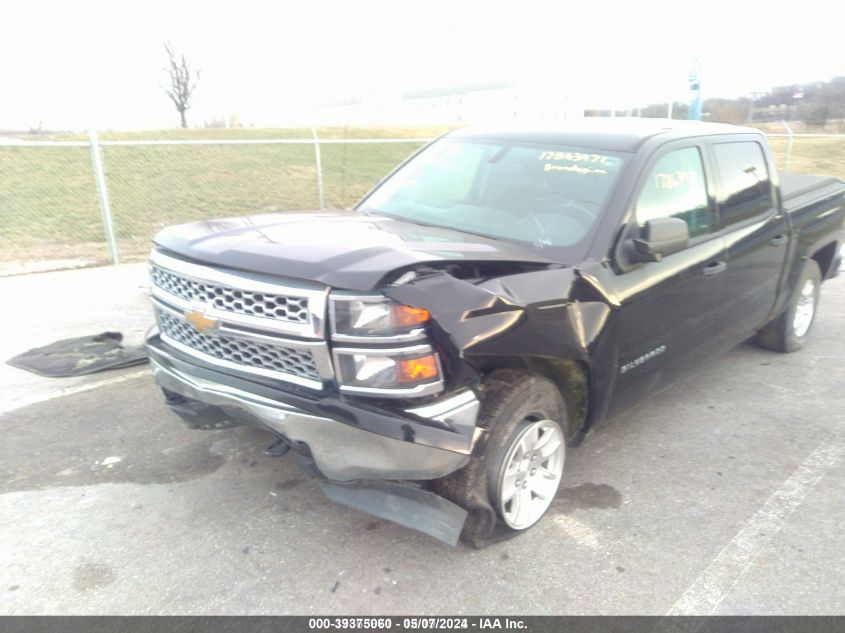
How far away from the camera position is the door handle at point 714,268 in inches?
149

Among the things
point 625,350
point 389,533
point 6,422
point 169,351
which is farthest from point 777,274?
point 6,422

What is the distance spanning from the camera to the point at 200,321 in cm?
279

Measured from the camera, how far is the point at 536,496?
3070 mm

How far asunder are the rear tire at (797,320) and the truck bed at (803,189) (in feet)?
1.69

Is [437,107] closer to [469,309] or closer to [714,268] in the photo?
[714,268]

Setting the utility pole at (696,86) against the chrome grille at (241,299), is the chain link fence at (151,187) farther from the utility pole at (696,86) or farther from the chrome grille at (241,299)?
the chrome grille at (241,299)

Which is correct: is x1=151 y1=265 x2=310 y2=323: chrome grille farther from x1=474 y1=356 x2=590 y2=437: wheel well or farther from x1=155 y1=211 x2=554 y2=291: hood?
x1=474 y1=356 x2=590 y2=437: wheel well

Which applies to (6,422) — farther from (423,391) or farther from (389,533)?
(423,391)

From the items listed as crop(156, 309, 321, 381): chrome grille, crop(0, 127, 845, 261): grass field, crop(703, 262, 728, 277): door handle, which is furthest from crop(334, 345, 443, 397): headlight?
crop(0, 127, 845, 261): grass field

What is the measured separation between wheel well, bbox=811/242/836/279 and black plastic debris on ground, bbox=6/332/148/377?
5.54m

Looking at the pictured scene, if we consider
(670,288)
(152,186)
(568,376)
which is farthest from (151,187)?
(568,376)

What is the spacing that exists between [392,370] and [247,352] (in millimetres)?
696

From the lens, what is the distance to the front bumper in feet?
7.94

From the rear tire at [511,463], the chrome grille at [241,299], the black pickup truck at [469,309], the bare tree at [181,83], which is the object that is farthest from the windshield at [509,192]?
the bare tree at [181,83]
